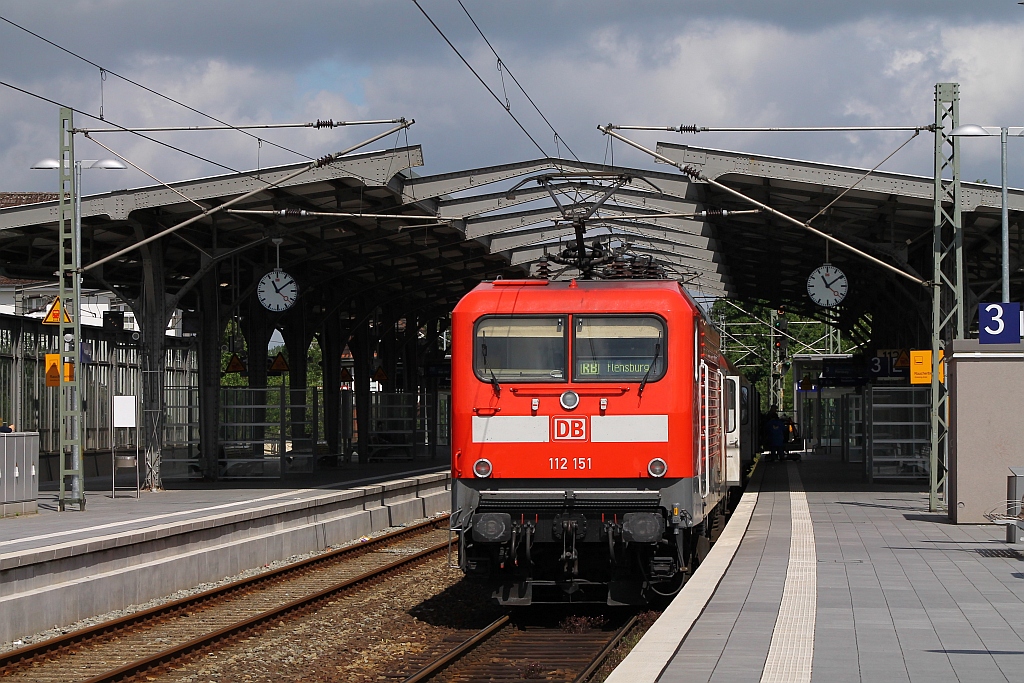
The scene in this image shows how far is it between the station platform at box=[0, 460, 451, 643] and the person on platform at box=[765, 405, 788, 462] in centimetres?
1988

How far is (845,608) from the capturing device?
33.6 ft

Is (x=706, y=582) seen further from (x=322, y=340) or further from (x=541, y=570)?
(x=322, y=340)

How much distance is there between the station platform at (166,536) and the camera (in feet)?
40.4

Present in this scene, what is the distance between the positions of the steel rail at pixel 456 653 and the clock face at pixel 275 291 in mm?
14149

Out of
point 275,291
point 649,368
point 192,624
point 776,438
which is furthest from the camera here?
Result: point 776,438

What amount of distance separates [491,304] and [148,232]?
14.3 metres

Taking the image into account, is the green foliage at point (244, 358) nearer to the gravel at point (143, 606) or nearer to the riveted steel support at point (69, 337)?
the riveted steel support at point (69, 337)

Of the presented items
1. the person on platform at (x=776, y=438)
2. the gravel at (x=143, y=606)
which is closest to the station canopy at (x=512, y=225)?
the gravel at (x=143, y=606)

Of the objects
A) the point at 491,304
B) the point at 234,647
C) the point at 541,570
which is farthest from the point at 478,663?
the point at 491,304

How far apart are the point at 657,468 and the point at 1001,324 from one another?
9053 millimetres

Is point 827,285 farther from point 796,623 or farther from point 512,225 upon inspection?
point 796,623

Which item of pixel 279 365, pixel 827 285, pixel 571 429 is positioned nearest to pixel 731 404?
pixel 827 285

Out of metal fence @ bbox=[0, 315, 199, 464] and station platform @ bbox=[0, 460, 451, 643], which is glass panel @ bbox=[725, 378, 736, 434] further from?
metal fence @ bbox=[0, 315, 199, 464]

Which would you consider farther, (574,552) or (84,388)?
(84,388)
